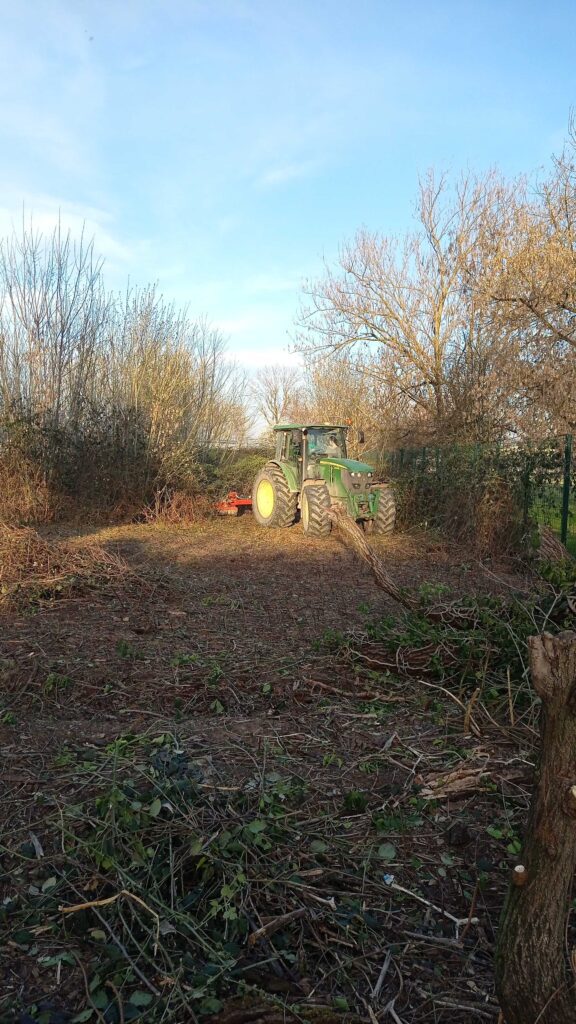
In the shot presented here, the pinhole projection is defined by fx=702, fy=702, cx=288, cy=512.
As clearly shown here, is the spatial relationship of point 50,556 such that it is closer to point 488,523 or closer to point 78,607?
point 78,607

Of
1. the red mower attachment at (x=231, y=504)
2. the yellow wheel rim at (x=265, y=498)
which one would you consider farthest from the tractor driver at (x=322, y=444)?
the red mower attachment at (x=231, y=504)

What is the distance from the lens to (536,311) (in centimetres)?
1078

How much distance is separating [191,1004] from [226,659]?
310 cm

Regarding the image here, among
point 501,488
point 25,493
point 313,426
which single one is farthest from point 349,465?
point 25,493

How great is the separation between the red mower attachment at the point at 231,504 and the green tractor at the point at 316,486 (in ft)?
3.28

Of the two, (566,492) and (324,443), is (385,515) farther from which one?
(566,492)

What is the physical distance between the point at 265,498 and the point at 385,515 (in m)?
3.04

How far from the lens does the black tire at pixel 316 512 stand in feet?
39.0

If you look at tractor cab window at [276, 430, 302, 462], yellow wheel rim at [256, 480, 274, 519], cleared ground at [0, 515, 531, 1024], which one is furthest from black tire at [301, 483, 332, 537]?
cleared ground at [0, 515, 531, 1024]

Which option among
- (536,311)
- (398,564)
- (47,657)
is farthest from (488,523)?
(47,657)

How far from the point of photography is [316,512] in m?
11.9

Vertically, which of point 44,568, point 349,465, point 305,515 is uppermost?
point 349,465

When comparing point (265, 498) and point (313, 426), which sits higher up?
point (313, 426)

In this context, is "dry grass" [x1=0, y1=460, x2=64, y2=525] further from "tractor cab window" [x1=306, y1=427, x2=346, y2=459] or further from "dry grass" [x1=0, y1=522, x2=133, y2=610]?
"dry grass" [x1=0, y1=522, x2=133, y2=610]
